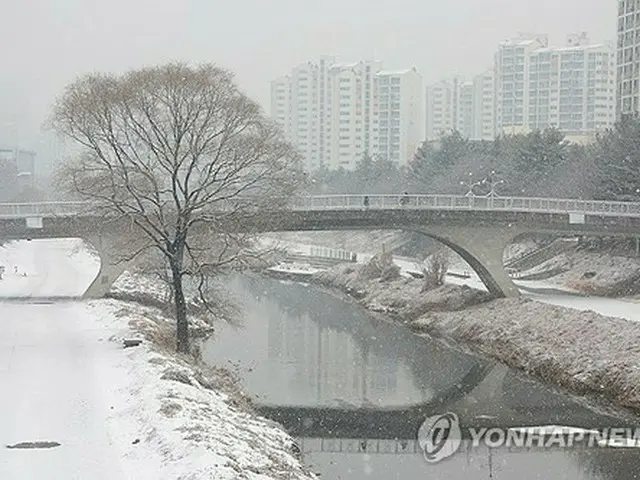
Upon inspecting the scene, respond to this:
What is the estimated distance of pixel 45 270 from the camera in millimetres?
66375

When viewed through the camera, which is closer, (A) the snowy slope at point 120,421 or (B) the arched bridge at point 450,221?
(A) the snowy slope at point 120,421

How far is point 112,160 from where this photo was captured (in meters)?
33.0

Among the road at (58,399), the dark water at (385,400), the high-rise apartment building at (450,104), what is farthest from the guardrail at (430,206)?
the high-rise apartment building at (450,104)

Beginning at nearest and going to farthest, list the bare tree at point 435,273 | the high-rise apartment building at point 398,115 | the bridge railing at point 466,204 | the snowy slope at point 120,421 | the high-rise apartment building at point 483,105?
the snowy slope at point 120,421, the bridge railing at point 466,204, the bare tree at point 435,273, the high-rise apartment building at point 398,115, the high-rise apartment building at point 483,105

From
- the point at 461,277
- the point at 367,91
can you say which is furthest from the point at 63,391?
the point at 367,91

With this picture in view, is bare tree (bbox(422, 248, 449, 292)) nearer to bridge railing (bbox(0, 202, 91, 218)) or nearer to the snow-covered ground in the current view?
bridge railing (bbox(0, 202, 91, 218))

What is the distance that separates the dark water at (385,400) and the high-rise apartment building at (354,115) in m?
113

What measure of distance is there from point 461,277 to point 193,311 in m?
19.3

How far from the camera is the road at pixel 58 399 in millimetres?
16844

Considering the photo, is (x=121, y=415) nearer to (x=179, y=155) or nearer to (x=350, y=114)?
(x=179, y=155)

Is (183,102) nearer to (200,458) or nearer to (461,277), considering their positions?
(200,458)

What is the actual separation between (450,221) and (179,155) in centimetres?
1989

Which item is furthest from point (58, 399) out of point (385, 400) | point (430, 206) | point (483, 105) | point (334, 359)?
point (483, 105)

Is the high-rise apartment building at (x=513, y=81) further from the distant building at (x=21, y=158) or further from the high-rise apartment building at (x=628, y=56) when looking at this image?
the distant building at (x=21, y=158)
